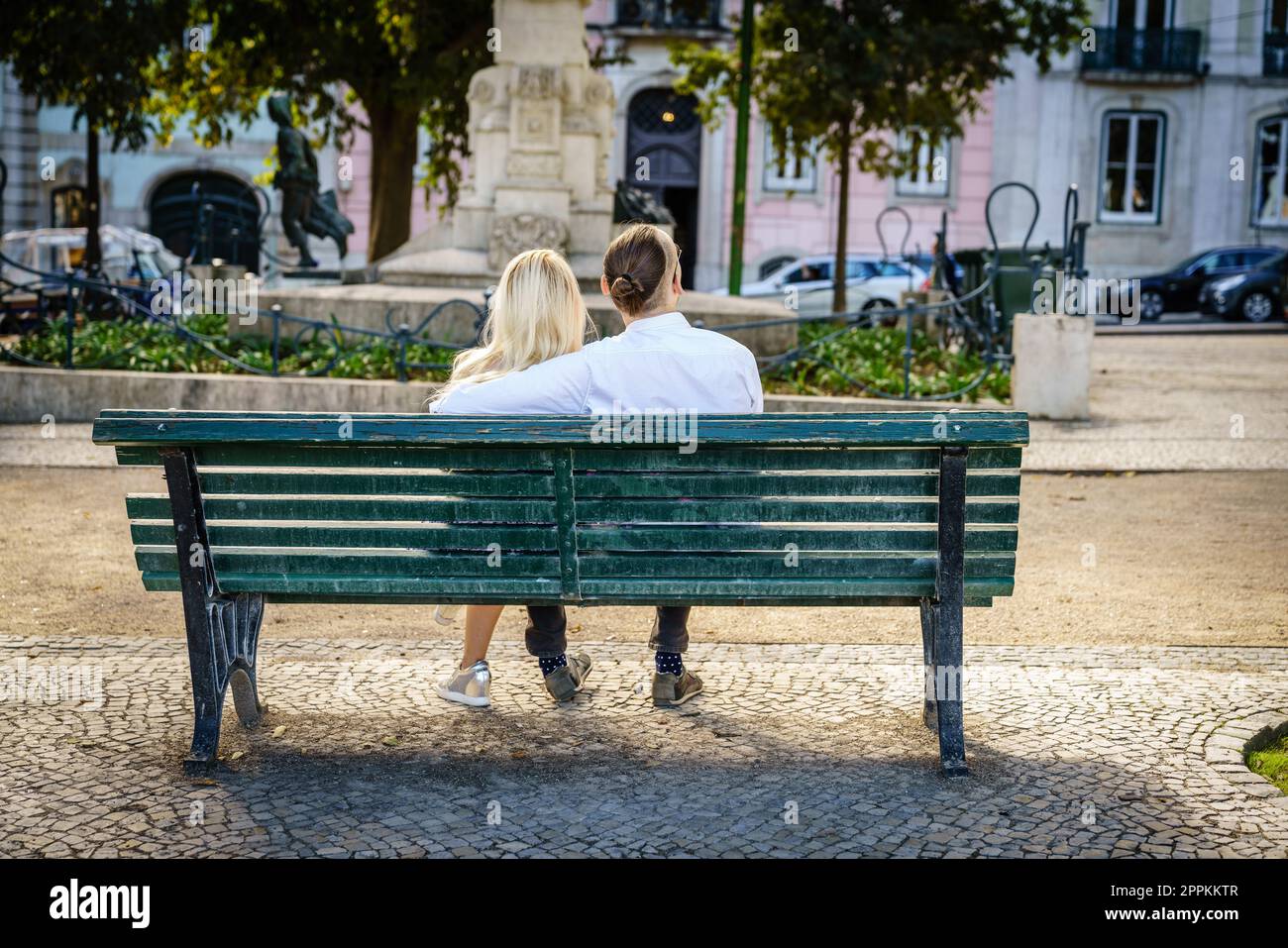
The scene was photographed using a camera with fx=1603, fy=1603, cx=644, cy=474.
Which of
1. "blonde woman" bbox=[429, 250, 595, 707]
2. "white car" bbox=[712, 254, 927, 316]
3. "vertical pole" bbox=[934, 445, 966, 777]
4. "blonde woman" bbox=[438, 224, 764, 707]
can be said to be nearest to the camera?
"vertical pole" bbox=[934, 445, 966, 777]

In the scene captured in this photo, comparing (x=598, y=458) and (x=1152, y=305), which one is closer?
(x=598, y=458)

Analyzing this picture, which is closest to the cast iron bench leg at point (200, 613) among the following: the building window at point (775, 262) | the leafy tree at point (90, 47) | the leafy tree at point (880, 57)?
the leafy tree at point (90, 47)

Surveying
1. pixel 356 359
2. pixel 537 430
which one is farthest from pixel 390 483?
pixel 356 359

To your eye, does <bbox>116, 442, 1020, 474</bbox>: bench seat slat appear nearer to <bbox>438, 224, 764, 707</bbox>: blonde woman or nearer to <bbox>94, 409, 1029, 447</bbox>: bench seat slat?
<bbox>94, 409, 1029, 447</bbox>: bench seat slat

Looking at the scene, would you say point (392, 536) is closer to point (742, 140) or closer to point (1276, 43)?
point (742, 140)

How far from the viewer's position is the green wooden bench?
4.25 m

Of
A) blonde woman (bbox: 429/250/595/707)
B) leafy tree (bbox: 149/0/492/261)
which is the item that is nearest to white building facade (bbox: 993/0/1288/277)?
leafy tree (bbox: 149/0/492/261)

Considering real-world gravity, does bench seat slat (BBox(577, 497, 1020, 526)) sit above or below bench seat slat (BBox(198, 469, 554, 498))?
below

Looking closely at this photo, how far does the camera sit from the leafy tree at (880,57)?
1875 cm

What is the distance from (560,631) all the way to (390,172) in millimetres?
15707

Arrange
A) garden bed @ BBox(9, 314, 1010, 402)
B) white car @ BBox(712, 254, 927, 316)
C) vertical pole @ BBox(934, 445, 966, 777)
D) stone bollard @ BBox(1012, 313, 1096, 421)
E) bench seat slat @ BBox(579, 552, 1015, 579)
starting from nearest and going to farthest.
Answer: vertical pole @ BBox(934, 445, 966, 777)
bench seat slat @ BBox(579, 552, 1015, 579)
stone bollard @ BBox(1012, 313, 1096, 421)
garden bed @ BBox(9, 314, 1010, 402)
white car @ BBox(712, 254, 927, 316)

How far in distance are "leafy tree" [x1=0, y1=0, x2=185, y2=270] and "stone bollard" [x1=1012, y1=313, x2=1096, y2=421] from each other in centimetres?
1121

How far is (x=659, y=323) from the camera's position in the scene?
4715mm

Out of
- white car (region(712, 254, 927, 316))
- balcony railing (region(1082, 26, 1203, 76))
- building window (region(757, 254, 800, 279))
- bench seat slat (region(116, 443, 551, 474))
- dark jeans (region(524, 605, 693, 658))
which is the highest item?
balcony railing (region(1082, 26, 1203, 76))
